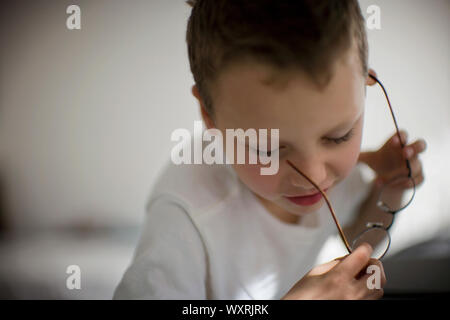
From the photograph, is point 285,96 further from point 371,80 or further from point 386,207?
point 386,207

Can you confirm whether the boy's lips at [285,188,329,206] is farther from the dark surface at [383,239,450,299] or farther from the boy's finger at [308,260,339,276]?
the dark surface at [383,239,450,299]

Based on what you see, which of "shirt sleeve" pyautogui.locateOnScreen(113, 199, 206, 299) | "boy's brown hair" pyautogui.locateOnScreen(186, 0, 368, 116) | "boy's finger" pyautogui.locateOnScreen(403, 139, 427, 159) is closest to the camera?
"boy's brown hair" pyautogui.locateOnScreen(186, 0, 368, 116)

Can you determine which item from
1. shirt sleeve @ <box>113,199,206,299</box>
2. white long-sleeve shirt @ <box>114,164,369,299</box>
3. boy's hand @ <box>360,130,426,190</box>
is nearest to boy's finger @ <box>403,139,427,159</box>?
boy's hand @ <box>360,130,426,190</box>

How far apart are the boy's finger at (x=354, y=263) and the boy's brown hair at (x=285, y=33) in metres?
0.20

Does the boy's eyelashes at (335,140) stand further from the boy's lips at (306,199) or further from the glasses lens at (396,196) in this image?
the glasses lens at (396,196)

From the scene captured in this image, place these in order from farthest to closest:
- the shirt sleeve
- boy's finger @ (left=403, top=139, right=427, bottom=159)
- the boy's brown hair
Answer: boy's finger @ (left=403, top=139, right=427, bottom=159) < the shirt sleeve < the boy's brown hair

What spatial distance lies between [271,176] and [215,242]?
137mm

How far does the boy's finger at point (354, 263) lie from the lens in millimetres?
502

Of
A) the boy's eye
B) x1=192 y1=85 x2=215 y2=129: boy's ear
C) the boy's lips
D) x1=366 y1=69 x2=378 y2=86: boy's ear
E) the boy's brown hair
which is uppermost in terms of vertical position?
the boy's brown hair

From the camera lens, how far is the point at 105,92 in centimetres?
60

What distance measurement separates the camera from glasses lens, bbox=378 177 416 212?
690mm

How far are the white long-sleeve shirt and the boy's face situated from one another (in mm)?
104

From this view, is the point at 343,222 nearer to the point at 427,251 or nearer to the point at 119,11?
the point at 427,251
